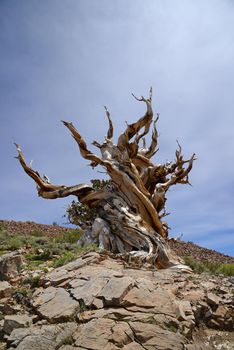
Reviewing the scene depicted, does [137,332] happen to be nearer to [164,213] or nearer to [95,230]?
[95,230]

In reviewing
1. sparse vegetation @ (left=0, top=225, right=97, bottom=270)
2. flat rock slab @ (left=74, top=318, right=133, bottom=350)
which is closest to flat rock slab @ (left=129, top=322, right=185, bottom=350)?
flat rock slab @ (left=74, top=318, right=133, bottom=350)

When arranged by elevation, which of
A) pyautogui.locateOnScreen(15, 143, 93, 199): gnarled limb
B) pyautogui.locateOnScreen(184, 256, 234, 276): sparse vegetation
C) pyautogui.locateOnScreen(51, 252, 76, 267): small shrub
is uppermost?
pyautogui.locateOnScreen(15, 143, 93, 199): gnarled limb

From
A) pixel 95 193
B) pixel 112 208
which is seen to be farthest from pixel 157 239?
pixel 95 193

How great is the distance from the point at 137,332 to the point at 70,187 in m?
7.84

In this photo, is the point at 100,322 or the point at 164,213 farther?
the point at 164,213

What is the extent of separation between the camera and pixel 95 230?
12.1 metres

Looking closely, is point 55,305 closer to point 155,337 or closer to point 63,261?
point 155,337

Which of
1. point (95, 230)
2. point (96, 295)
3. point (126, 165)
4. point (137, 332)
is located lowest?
point (137, 332)

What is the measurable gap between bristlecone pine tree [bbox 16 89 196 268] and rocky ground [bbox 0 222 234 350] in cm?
260

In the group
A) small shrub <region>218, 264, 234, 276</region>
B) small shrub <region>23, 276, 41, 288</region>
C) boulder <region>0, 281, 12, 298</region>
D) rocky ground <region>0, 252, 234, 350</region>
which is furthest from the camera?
small shrub <region>218, 264, 234, 276</region>

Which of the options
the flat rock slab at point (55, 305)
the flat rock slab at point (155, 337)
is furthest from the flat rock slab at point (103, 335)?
the flat rock slab at point (55, 305)

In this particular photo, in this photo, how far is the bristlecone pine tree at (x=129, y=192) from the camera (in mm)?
11727

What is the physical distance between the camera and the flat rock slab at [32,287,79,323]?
638cm

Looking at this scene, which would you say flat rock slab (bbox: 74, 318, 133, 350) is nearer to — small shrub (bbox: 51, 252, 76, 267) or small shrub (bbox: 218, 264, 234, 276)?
small shrub (bbox: 51, 252, 76, 267)
